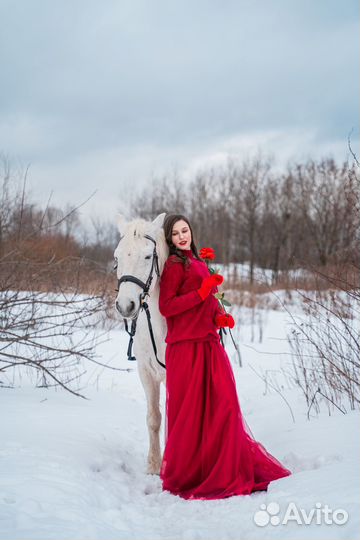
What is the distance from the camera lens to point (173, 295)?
9.81 feet

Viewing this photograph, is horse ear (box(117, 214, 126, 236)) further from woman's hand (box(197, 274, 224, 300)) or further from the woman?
woman's hand (box(197, 274, 224, 300))

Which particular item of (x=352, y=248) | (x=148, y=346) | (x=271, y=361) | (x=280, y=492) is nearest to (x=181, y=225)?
(x=148, y=346)

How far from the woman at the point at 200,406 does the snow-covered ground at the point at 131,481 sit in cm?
14

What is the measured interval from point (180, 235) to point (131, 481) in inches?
74.3

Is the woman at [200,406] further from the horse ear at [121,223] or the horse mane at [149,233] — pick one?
→ the horse ear at [121,223]

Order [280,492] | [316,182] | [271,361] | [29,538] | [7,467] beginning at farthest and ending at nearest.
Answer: [316,182] → [271,361] → [7,467] → [280,492] → [29,538]

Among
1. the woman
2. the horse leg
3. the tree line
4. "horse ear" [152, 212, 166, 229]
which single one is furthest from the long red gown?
the tree line

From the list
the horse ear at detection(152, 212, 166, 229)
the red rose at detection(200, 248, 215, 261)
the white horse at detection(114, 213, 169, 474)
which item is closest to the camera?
the white horse at detection(114, 213, 169, 474)

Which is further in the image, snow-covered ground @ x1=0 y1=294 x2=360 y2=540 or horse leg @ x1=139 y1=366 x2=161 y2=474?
horse leg @ x1=139 y1=366 x2=161 y2=474

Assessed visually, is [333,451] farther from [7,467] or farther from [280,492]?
[7,467]

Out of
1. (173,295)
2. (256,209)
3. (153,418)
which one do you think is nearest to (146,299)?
(173,295)

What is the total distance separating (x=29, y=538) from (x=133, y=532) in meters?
0.59

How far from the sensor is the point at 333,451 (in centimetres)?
296

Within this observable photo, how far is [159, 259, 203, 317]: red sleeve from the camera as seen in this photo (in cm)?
288
